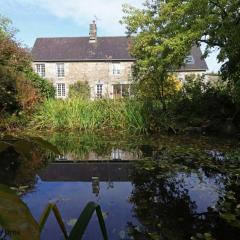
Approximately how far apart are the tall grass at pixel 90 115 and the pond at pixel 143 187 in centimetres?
437

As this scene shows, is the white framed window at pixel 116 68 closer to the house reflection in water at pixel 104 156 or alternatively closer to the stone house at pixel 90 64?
the stone house at pixel 90 64

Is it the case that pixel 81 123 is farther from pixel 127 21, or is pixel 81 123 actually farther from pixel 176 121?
pixel 127 21

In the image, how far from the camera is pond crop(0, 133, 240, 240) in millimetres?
4031

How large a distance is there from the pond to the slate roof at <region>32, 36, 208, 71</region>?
99.9ft

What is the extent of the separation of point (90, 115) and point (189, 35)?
497 cm

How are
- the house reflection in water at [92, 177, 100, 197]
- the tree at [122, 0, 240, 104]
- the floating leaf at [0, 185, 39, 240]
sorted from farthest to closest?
the tree at [122, 0, 240, 104]
the house reflection in water at [92, 177, 100, 197]
the floating leaf at [0, 185, 39, 240]

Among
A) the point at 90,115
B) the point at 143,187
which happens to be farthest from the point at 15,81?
the point at 143,187

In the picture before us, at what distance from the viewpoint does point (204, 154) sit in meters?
8.45

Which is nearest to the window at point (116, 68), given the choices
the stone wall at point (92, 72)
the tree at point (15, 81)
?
the stone wall at point (92, 72)

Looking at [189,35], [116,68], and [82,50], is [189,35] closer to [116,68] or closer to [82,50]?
[116,68]

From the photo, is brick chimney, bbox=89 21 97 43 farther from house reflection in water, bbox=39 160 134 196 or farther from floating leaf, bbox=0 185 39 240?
floating leaf, bbox=0 185 39 240

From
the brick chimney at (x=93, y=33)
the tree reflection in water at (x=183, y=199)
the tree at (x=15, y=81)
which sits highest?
the brick chimney at (x=93, y=33)

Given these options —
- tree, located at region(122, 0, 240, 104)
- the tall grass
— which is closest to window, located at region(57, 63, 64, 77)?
tree, located at region(122, 0, 240, 104)

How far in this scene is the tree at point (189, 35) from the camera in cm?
1307
